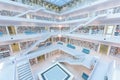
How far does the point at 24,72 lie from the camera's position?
32.5 feet

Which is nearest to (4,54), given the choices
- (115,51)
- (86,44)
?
(86,44)

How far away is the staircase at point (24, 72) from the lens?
9.47 metres

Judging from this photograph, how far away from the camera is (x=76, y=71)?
1312 cm

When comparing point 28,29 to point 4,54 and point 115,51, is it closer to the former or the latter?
point 4,54

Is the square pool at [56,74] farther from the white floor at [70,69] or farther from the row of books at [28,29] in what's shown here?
the row of books at [28,29]

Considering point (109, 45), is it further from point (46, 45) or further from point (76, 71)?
point (46, 45)

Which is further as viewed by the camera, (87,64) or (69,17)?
(69,17)

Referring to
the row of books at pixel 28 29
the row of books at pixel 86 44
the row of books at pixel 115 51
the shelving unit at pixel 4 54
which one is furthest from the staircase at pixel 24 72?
the row of books at pixel 115 51

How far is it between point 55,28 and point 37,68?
1154 cm

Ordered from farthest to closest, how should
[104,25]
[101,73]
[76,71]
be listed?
[76,71]
[104,25]
[101,73]

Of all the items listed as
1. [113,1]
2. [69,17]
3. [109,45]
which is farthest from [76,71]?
[69,17]

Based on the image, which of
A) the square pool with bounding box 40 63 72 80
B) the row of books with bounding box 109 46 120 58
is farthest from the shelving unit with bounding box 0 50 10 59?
the row of books with bounding box 109 46 120 58

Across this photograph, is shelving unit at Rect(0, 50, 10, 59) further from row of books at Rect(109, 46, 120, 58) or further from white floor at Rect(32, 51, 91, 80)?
row of books at Rect(109, 46, 120, 58)

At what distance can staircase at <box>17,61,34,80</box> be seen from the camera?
373 inches
